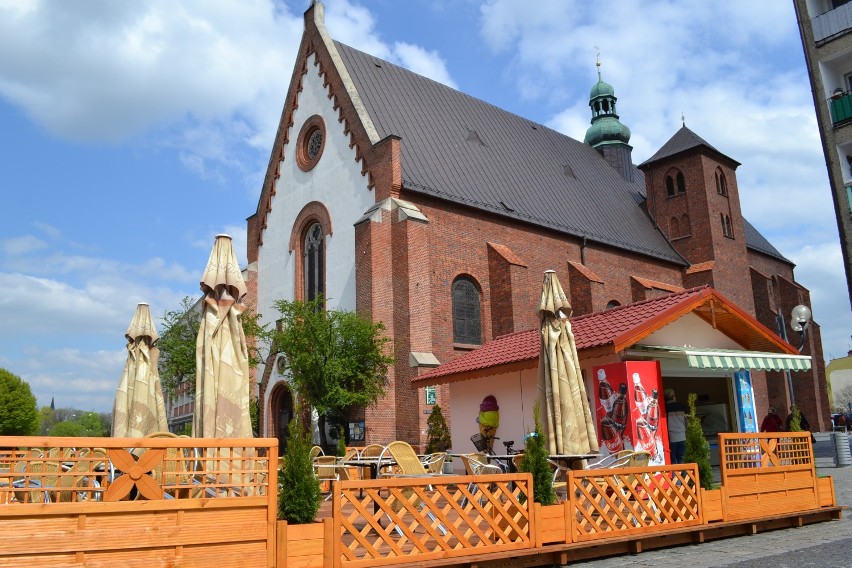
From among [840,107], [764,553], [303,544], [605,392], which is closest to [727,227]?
Result: [840,107]

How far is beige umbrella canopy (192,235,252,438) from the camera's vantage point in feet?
25.0

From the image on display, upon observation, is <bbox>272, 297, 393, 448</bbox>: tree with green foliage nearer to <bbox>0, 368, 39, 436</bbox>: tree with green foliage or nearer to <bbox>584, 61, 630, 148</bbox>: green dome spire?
<bbox>584, 61, 630, 148</bbox>: green dome spire

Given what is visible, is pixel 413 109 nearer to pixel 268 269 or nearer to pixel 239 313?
pixel 268 269

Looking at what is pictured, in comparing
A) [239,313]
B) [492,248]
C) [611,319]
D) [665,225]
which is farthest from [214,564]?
[665,225]

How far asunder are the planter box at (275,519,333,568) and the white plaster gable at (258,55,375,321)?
51.5 feet

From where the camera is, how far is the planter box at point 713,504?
28.0ft

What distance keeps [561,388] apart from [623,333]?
1.97m

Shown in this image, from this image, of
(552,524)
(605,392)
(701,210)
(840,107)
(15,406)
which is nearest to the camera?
(552,524)

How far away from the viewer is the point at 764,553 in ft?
24.3

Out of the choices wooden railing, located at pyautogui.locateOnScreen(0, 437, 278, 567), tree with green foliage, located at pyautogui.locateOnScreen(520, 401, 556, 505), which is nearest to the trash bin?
tree with green foliage, located at pyautogui.locateOnScreen(520, 401, 556, 505)

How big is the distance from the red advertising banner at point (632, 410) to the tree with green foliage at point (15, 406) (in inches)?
1684

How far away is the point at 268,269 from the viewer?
86.5ft

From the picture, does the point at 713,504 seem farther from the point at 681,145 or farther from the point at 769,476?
the point at 681,145

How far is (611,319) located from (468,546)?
738 centimetres
